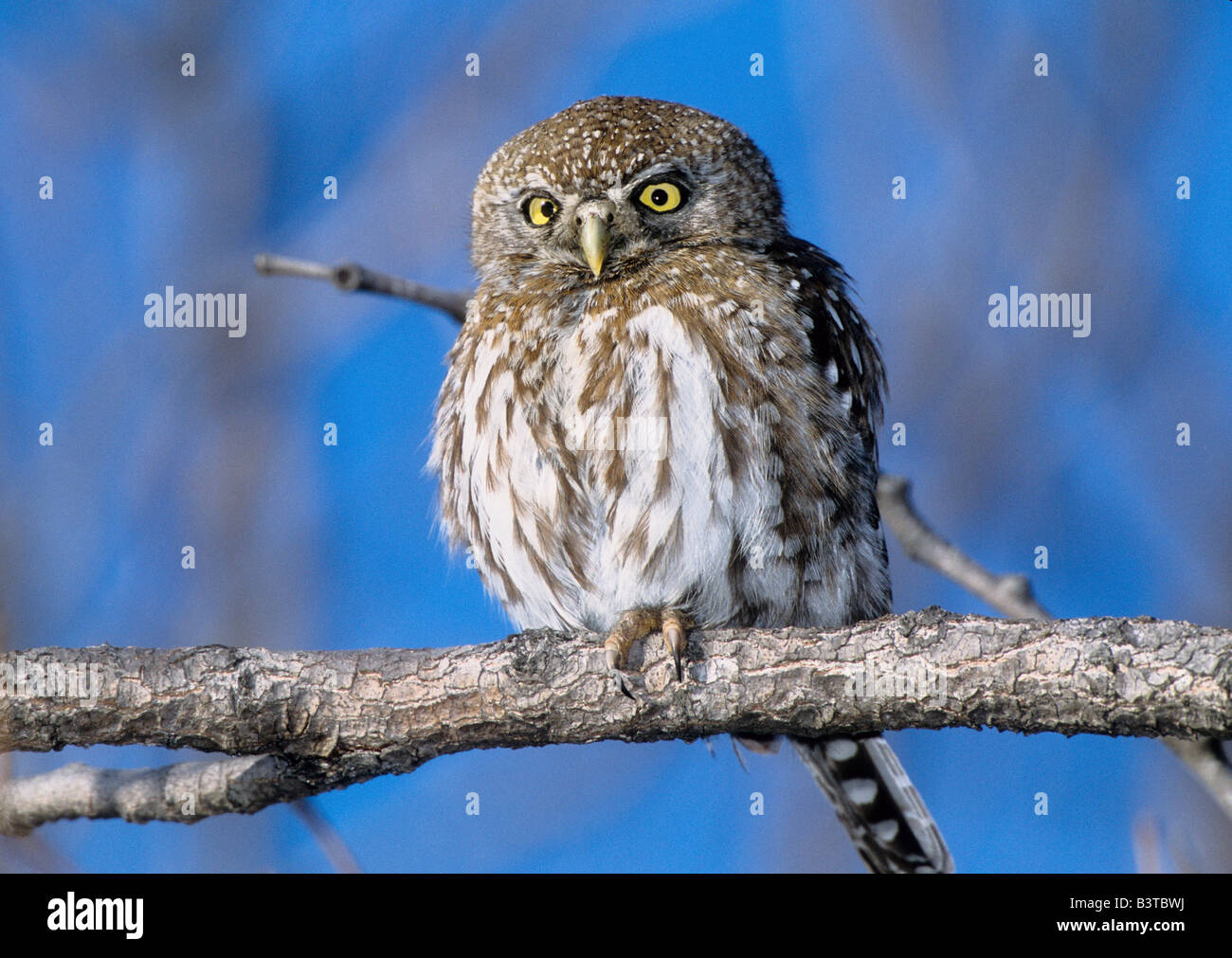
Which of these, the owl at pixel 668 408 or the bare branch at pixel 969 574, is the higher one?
the owl at pixel 668 408

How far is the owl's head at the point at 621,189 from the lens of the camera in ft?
12.0

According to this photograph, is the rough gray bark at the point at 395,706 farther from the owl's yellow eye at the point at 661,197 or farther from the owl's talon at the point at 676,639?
the owl's yellow eye at the point at 661,197

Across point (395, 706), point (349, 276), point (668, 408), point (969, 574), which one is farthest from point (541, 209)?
point (969, 574)

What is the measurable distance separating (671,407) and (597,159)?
2.89 ft

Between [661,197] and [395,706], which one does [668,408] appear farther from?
[395,706]

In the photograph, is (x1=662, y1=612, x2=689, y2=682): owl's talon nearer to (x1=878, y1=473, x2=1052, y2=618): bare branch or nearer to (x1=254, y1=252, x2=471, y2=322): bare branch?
(x1=878, y1=473, x2=1052, y2=618): bare branch

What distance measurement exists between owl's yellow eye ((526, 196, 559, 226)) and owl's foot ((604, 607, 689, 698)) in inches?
54.3

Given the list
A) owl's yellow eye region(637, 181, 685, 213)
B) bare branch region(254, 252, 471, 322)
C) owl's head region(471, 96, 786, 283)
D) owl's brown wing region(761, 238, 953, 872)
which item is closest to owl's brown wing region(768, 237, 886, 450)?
owl's brown wing region(761, 238, 953, 872)

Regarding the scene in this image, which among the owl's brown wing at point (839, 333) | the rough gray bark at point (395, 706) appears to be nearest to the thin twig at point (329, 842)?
the rough gray bark at point (395, 706)

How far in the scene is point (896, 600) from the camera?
4344 mm

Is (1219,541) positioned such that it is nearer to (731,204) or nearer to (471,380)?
(731,204)

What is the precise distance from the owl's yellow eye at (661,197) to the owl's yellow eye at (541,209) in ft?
1.01

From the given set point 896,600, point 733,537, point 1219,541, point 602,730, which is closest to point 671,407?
point 733,537

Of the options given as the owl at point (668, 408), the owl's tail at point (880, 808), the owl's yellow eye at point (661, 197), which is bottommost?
the owl's tail at point (880, 808)
